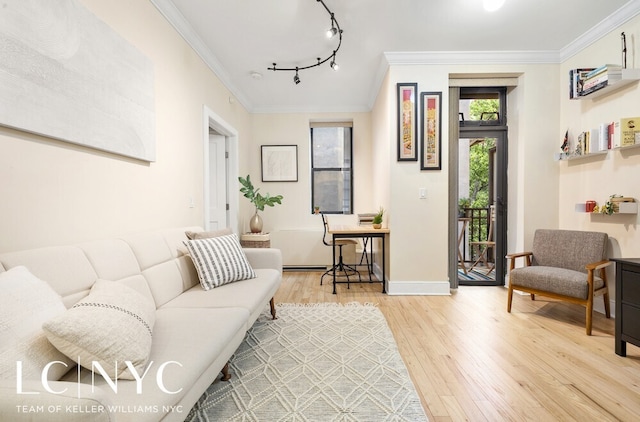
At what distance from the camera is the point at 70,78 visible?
1.49 m

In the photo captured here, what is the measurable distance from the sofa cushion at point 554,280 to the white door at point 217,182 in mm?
3612

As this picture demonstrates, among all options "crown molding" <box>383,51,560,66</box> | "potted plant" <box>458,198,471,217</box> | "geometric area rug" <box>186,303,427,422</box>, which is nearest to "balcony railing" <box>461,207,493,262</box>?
"potted plant" <box>458,198,471,217</box>

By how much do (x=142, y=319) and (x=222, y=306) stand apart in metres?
0.59

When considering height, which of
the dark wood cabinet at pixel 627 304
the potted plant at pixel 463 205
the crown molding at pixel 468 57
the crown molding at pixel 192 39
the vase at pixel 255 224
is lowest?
the dark wood cabinet at pixel 627 304

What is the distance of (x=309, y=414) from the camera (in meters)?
1.49

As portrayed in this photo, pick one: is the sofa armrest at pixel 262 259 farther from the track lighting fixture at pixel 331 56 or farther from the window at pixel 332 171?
the window at pixel 332 171

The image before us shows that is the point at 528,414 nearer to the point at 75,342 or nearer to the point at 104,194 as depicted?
the point at 75,342

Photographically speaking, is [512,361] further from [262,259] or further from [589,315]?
[262,259]

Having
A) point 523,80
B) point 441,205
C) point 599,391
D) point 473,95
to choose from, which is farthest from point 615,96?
point 599,391

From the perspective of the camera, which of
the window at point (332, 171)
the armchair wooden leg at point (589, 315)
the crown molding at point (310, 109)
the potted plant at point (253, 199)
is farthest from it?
the window at point (332, 171)

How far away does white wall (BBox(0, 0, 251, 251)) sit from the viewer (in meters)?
1.33

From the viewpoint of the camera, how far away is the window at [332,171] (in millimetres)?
5277

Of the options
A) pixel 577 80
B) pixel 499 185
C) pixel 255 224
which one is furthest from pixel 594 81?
pixel 255 224

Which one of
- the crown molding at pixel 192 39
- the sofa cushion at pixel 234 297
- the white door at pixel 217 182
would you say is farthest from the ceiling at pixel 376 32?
the sofa cushion at pixel 234 297
